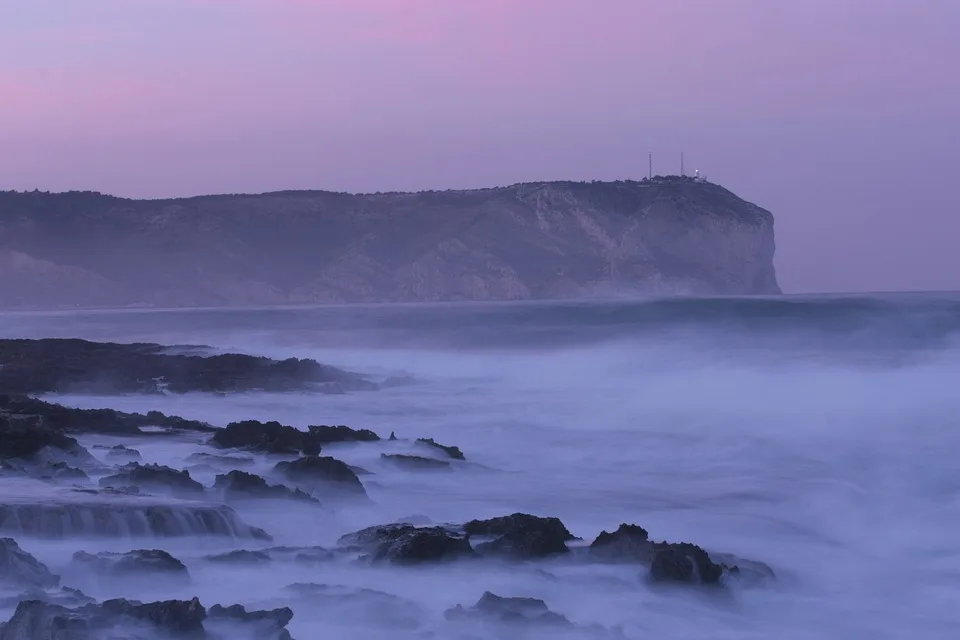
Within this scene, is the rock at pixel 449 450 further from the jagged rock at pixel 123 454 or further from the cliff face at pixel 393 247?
the cliff face at pixel 393 247

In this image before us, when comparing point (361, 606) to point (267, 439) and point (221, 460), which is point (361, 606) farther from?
point (267, 439)

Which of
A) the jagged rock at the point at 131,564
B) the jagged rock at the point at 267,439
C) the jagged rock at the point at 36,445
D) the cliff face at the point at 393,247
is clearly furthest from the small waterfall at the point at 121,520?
the cliff face at the point at 393,247

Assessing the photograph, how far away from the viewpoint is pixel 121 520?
255 inches

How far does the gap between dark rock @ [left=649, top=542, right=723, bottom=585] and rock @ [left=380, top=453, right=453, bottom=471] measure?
361 cm

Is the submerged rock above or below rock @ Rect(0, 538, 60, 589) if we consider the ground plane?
below

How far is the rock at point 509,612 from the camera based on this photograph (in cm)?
553

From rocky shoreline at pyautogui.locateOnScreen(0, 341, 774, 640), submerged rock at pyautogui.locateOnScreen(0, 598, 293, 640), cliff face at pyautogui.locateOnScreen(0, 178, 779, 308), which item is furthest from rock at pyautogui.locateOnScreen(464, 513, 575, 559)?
cliff face at pyautogui.locateOnScreen(0, 178, 779, 308)

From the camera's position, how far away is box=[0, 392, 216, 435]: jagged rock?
1035 centimetres

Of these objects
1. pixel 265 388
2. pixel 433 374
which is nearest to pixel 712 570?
pixel 265 388

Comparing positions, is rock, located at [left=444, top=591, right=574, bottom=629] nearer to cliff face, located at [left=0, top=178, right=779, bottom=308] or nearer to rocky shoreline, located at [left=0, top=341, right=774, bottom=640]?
rocky shoreline, located at [left=0, top=341, right=774, bottom=640]

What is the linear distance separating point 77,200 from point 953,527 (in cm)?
7342

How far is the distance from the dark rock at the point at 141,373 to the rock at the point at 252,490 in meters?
7.88

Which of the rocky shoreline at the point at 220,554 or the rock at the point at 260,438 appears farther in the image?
the rock at the point at 260,438

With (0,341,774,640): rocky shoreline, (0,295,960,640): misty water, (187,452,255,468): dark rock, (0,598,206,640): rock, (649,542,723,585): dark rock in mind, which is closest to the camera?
(0,598,206,640): rock
